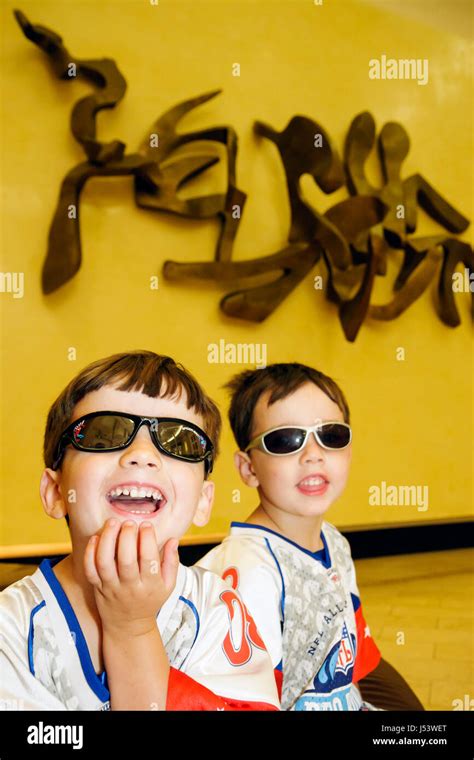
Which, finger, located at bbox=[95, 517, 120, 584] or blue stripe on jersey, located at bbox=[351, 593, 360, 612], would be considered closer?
finger, located at bbox=[95, 517, 120, 584]

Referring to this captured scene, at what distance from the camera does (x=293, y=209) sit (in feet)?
12.7

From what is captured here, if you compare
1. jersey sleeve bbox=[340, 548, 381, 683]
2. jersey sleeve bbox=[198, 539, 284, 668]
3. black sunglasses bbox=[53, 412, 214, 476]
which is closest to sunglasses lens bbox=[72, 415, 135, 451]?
black sunglasses bbox=[53, 412, 214, 476]

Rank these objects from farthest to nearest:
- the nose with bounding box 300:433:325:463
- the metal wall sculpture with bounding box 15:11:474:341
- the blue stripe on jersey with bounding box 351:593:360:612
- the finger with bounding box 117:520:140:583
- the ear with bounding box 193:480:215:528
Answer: the metal wall sculpture with bounding box 15:11:474:341 < the blue stripe on jersey with bounding box 351:593:360:612 < the nose with bounding box 300:433:325:463 < the ear with bounding box 193:480:215:528 < the finger with bounding box 117:520:140:583

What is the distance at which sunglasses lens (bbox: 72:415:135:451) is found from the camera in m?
0.76

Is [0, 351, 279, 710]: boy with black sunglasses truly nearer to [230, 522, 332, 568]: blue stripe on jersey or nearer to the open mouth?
the open mouth

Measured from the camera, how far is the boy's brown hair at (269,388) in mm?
1294

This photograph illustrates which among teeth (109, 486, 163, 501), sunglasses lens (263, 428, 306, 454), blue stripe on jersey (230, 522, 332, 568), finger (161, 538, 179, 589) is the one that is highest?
sunglasses lens (263, 428, 306, 454)

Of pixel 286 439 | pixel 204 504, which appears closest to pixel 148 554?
pixel 204 504

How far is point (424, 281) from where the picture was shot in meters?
4.41

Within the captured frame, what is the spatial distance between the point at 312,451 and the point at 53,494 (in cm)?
49

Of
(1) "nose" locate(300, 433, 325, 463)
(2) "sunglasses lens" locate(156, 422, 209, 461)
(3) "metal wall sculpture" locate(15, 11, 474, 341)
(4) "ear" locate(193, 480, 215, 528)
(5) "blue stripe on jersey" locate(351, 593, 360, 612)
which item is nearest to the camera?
(2) "sunglasses lens" locate(156, 422, 209, 461)

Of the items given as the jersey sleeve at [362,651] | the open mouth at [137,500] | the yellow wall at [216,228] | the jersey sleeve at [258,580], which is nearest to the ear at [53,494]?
the open mouth at [137,500]

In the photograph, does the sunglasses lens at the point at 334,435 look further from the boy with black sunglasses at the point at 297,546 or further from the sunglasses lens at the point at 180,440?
the sunglasses lens at the point at 180,440
